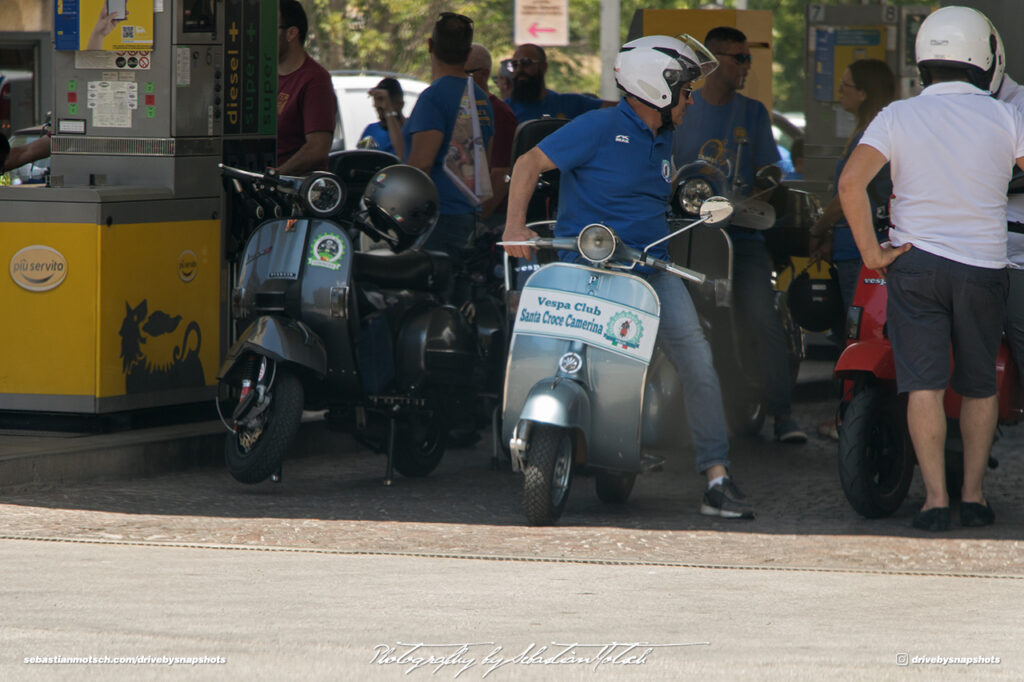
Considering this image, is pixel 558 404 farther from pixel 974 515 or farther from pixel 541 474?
pixel 974 515

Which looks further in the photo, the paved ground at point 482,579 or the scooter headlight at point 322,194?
the scooter headlight at point 322,194

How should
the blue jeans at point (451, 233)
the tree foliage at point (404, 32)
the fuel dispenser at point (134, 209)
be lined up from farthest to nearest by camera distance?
the tree foliage at point (404, 32) < the blue jeans at point (451, 233) < the fuel dispenser at point (134, 209)

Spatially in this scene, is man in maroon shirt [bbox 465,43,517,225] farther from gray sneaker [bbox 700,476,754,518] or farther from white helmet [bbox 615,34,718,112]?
gray sneaker [bbox 700,476,754,518]

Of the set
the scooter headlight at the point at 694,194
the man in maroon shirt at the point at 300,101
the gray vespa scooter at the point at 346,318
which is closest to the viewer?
the gray vespa scooter at the point at 346,318

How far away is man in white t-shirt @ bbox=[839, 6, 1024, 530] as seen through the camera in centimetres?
632

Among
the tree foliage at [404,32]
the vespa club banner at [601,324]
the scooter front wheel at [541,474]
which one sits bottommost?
the scooter front wheel at [541,474]

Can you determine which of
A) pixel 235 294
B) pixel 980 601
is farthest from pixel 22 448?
pixel 980 601

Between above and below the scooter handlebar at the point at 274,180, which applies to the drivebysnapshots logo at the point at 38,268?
below

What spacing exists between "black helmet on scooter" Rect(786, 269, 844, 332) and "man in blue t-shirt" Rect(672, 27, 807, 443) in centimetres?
13

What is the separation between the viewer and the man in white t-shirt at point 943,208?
20.7 ft

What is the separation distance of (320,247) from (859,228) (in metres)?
2.30

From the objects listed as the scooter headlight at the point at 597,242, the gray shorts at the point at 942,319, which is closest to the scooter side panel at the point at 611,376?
the scooter headlight at the point at 597,242

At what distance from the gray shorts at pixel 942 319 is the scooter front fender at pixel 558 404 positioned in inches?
45.6

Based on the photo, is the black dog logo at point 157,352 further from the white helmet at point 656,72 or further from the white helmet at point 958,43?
the white helmet at point 958,43
